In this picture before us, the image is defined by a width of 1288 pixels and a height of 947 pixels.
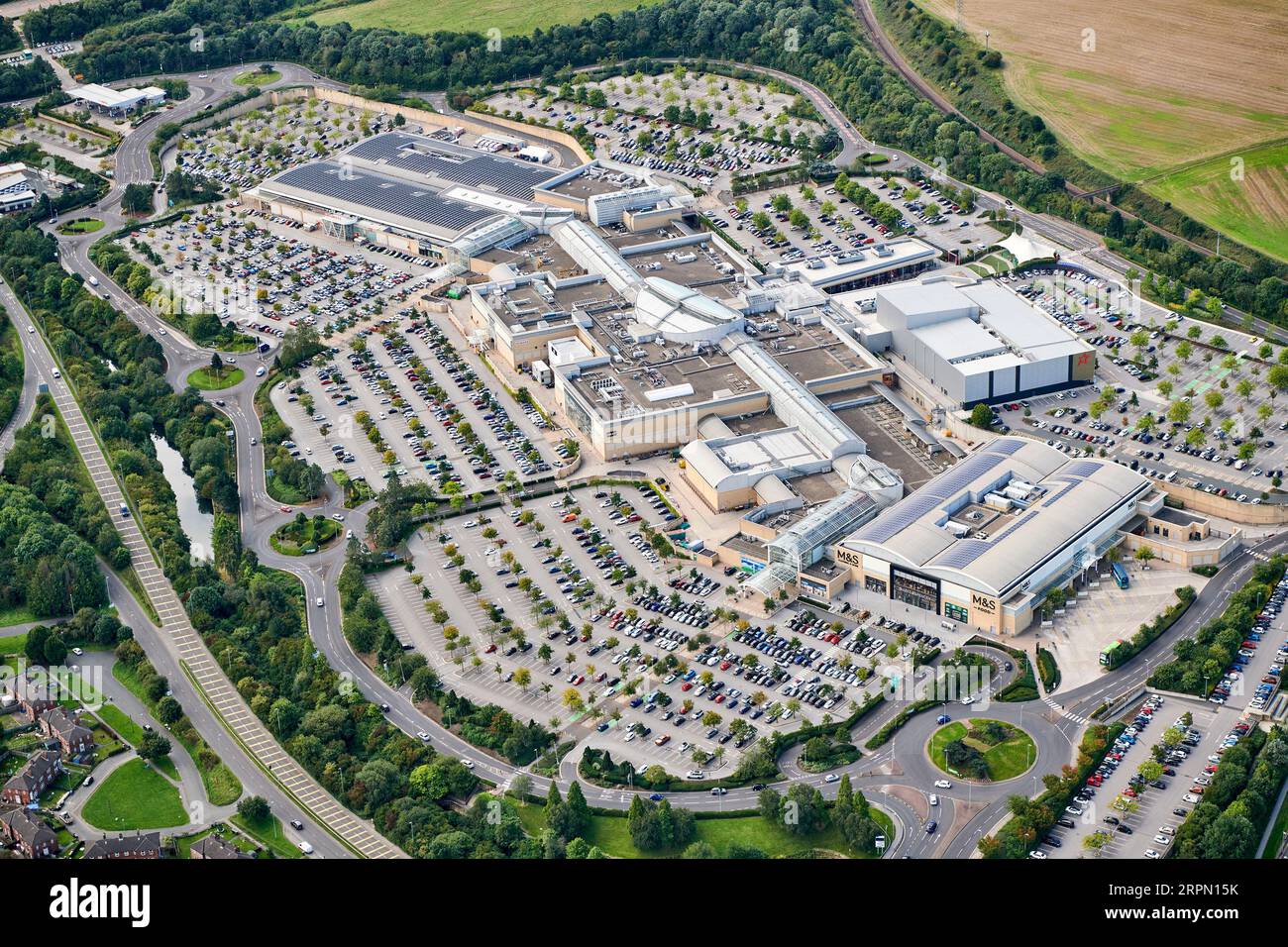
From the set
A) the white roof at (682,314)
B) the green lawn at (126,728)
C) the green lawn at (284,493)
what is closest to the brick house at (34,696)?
the green lawn at (126,728)

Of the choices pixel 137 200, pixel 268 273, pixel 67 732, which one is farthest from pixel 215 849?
pixel 137 200

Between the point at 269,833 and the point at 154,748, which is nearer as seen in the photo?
the point at 269,833

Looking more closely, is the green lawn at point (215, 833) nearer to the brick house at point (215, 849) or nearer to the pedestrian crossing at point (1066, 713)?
the brick house at point (215, 849)

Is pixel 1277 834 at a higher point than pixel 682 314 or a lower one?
lower

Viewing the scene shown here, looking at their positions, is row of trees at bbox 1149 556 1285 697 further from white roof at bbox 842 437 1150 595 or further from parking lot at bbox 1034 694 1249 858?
white roof at bbox 842 437 1150 595

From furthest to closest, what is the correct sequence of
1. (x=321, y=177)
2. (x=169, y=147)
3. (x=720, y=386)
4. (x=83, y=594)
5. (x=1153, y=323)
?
(x=169, y=147) → (x=321, y=177) → (x=1153, y=323) → (x=720, y=386) → (x=83, y=594)

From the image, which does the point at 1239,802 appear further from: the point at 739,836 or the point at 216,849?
the point at 216,849

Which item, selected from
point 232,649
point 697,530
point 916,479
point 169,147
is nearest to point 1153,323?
point 916,479

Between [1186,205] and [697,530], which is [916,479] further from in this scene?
[1186,205]
